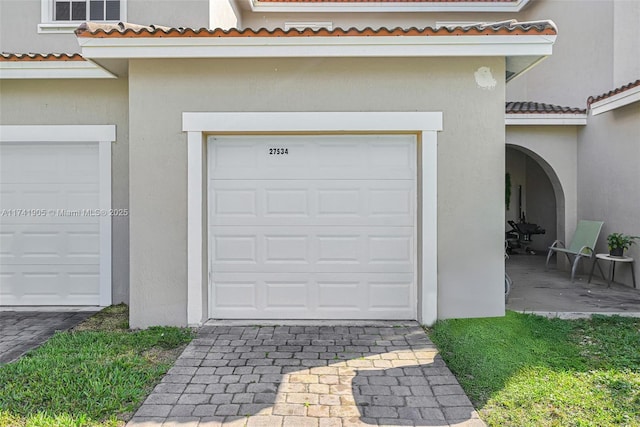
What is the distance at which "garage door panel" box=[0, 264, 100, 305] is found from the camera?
24.5ft

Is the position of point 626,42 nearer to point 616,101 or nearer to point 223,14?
point 616,101

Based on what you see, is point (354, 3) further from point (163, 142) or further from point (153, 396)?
point (153, 396)

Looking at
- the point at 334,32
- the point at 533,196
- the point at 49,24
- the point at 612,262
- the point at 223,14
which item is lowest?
the point at 612,262

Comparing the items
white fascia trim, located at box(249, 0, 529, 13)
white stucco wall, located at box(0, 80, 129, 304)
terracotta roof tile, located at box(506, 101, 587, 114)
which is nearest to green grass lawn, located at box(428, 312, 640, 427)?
terracotta roof tile, located at box(506, 101, 587, 114)

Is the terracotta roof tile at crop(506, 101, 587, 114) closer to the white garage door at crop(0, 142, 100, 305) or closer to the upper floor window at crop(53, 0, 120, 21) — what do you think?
the upper floor window at crop(53, 0, 120, 21)

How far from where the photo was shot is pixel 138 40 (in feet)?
19.0

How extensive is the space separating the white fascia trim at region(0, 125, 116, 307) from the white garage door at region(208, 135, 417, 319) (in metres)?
2.13

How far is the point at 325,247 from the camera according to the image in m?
6.46

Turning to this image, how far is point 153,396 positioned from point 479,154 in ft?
16.5

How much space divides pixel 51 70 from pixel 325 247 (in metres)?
5.11

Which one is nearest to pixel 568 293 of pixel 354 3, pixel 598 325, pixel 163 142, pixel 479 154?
pixel 598 325

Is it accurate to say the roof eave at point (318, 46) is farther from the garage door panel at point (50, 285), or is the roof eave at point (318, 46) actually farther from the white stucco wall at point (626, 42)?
the white stucco wall at point (626, 42)

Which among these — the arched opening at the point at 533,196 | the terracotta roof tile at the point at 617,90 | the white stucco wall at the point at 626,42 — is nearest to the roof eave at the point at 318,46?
the terracotta roof tile at the point at 617,90

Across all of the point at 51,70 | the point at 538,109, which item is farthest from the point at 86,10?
the point at 538,109
